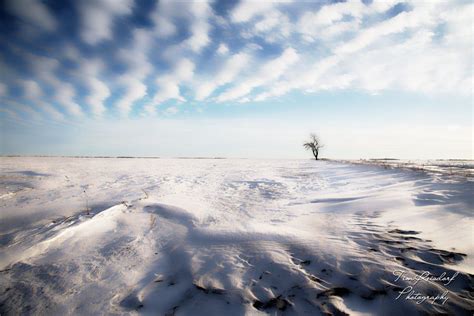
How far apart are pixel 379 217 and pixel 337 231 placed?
55.4 inches

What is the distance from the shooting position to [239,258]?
128 inches

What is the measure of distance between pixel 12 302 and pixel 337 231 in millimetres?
4749

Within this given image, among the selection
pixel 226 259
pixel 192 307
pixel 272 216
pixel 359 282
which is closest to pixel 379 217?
pixel 272 216

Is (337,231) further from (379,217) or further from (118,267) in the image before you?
(118,267)

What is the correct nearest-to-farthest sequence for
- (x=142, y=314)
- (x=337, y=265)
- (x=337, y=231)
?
(x=142, y=314) → (x=337, y=265) → (x=337, y=231)

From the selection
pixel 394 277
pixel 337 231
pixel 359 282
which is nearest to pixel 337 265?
pixel 359 282

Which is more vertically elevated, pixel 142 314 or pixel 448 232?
pixel 448 232

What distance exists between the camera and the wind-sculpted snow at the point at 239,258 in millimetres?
2336

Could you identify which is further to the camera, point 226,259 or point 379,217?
point 379,217

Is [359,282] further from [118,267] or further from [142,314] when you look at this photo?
[118,267]

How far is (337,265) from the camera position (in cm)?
290

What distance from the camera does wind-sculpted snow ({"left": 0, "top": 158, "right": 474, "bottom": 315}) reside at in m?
2.34

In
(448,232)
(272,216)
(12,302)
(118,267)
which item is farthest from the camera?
(272,216)

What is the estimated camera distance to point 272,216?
210 inches
